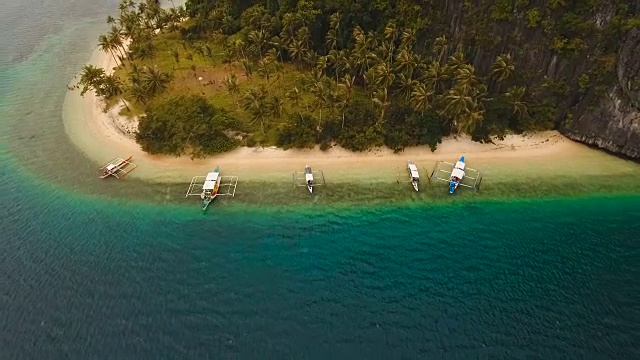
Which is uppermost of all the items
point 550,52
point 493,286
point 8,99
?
point 550,52

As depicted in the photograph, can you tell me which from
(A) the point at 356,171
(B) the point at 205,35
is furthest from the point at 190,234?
(B) the point at 205,35

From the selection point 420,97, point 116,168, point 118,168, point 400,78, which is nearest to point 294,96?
point 400,78

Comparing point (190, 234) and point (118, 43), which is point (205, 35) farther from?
point (190, 234)

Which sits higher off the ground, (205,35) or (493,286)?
(205,35)

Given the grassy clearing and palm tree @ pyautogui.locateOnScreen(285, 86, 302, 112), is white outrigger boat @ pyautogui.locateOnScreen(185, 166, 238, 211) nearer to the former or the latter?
the grassy clearing

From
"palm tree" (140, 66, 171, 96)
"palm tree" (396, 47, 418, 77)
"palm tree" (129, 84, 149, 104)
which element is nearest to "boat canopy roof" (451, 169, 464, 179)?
"palm tree" (396, 47, 418, 77)

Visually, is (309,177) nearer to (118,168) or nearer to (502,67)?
(118,168)
